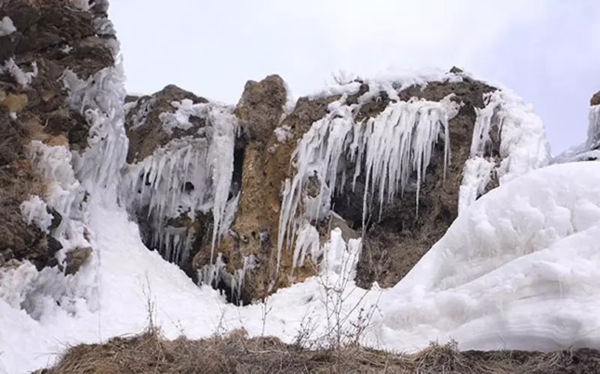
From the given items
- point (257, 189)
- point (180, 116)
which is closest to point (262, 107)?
point (257, 189)

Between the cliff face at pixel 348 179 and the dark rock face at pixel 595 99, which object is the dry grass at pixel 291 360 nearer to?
the cliff face at pixel 348 179

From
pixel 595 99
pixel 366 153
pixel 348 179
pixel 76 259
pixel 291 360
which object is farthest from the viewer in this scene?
pixel 595 99

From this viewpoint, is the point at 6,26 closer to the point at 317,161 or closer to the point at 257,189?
the point at 257,189

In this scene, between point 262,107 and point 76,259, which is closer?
point 76,259

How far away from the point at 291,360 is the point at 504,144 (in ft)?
25.4

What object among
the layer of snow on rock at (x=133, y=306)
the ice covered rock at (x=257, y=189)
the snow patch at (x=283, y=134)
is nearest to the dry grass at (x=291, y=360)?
the layer of snow on rock at (x=133, y=306)

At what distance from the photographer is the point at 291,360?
14.0ft

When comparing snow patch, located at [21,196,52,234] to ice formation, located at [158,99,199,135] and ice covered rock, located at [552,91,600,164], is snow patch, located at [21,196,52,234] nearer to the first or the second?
ice formation, located at [158,99,199,135]

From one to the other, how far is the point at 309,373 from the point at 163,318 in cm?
430

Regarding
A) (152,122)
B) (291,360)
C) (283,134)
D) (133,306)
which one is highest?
(152,122)

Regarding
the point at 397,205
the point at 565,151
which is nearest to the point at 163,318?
the point at 397,205

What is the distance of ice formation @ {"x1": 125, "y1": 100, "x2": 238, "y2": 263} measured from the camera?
12.0 metres

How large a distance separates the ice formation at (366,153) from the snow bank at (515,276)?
6037mm

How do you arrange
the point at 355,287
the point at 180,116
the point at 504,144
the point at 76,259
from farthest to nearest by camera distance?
the point at 180,116, the point at 504,144, the point at 76,259, the point at 355,287
